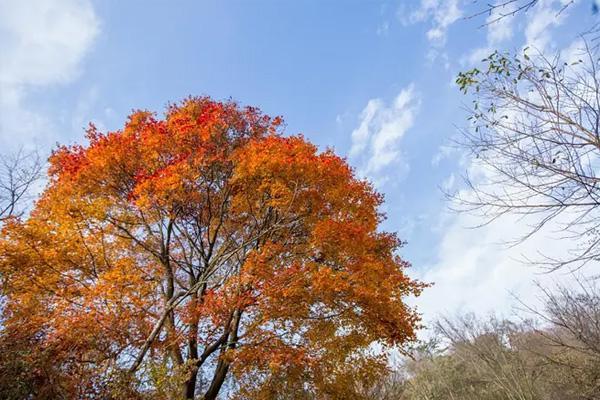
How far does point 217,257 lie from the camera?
11117 mm

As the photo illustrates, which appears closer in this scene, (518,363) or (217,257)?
(217,257)

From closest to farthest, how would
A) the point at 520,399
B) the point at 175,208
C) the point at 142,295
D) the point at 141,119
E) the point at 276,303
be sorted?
the point at 276,303 < the point at 142,295 < the point at 175,208 < the point at 141,119 < the point at 520,399

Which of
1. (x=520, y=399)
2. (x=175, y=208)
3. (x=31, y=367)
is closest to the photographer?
(x=31, y=367)

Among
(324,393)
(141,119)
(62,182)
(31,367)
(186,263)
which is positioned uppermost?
(141,119)

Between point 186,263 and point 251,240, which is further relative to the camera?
point 186,263

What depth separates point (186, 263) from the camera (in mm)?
11797

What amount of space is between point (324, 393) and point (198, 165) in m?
7.80

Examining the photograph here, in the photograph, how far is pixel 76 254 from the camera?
404 inches

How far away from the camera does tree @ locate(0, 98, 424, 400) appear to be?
9.27m

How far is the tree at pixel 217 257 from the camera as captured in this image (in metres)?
9.27

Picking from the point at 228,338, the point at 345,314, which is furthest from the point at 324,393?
the point at 228,338

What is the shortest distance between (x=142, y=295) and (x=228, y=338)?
2869mm

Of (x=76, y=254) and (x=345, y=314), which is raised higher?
(x=76, y=254)

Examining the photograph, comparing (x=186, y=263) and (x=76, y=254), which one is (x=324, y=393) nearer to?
(x=186, y=263)
